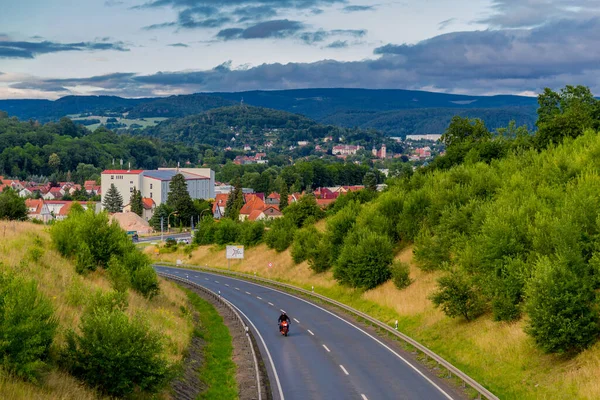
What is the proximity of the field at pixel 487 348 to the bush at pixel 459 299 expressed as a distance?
70 cm

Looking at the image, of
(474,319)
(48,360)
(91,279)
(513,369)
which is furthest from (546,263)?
(91,279)

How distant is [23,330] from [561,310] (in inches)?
725

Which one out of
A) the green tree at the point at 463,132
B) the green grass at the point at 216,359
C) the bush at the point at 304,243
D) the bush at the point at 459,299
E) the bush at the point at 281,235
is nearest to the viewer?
the green grass at the point at 216,359

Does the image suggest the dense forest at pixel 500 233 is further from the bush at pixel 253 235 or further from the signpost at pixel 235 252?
the bush at pixel 253 235

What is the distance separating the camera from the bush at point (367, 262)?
48.9m

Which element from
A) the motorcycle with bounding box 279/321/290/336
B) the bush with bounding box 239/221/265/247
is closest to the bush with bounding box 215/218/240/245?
the bush with bounding box 239/221/265/247

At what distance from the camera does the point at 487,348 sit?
1137 inches

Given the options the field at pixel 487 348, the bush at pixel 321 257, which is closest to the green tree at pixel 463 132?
the bush at pixel 321 257

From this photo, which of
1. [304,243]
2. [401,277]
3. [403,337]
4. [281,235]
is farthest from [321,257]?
[403,337]

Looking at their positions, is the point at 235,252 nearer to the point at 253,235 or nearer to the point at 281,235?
the point at 253,235

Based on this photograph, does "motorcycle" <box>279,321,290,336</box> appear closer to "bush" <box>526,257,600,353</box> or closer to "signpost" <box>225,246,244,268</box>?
"bush" <box>526,257,600,353</box>

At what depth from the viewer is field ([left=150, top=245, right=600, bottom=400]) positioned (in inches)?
897

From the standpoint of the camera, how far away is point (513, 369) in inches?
1013

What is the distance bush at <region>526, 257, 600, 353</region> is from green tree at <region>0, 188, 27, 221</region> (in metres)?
45.1
